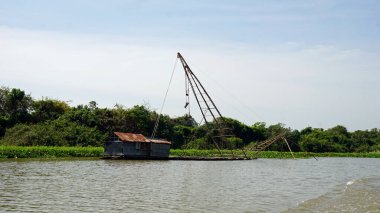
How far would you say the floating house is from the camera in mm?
33125

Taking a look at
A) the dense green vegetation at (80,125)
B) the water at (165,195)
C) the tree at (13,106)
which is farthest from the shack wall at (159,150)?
the water at (165,195)

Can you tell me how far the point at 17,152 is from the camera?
3003 centimetres

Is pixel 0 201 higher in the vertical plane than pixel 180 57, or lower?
lower

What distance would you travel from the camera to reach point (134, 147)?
33938 millimetres

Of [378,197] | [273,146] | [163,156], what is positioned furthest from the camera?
[273,146]

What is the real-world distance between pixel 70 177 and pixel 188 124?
137 ft

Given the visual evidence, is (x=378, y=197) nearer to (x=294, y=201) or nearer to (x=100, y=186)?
(x=294, y=201)

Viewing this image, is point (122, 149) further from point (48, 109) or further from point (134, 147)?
point (48, 109)

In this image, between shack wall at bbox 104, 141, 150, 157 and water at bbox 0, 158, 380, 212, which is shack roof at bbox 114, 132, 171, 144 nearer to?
shack wall at bbox 104, 141, 150, 157

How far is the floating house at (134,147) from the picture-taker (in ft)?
109

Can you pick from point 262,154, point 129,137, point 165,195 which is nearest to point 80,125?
point 129,137

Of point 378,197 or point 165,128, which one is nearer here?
point 378,197

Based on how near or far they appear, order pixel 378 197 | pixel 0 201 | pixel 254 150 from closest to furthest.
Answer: pixel 0 201
pixel 378 197
pixel 254 150

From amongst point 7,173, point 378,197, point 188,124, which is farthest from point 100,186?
point 188,124
